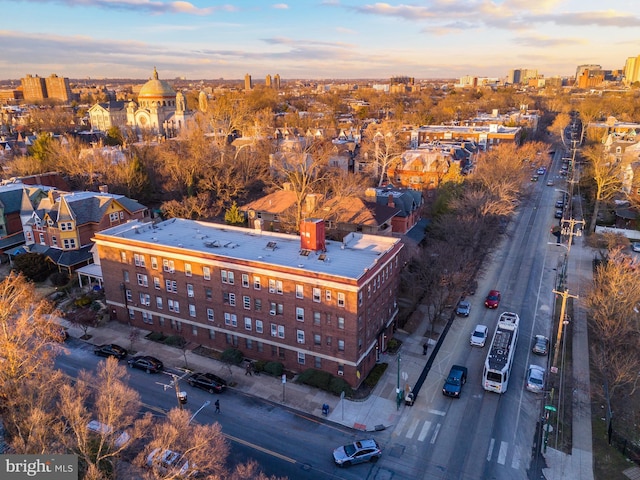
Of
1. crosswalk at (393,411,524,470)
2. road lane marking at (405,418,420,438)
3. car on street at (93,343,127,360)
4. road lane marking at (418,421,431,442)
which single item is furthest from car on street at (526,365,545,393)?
car on street at (93,343,127,360)

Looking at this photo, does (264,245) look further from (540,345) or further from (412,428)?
(540,345)

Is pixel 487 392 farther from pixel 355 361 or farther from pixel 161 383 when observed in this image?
pixel 161 383

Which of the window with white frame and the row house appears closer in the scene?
the window with white frame

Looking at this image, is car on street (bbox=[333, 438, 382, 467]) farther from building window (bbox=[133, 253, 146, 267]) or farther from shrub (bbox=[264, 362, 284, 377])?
building window (bbox=[133, 253, 146, 267])

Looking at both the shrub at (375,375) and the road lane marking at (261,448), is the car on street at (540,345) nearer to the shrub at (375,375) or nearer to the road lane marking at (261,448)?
the shrub at (375,375)

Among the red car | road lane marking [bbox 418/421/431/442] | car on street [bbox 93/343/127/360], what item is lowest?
road lane marking [bbox 418/421/431/442]

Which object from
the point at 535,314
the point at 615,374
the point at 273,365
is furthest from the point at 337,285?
the point at 535,314

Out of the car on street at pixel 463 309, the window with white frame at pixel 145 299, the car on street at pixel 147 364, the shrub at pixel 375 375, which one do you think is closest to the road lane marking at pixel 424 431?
the shrub at pixel 375 375
